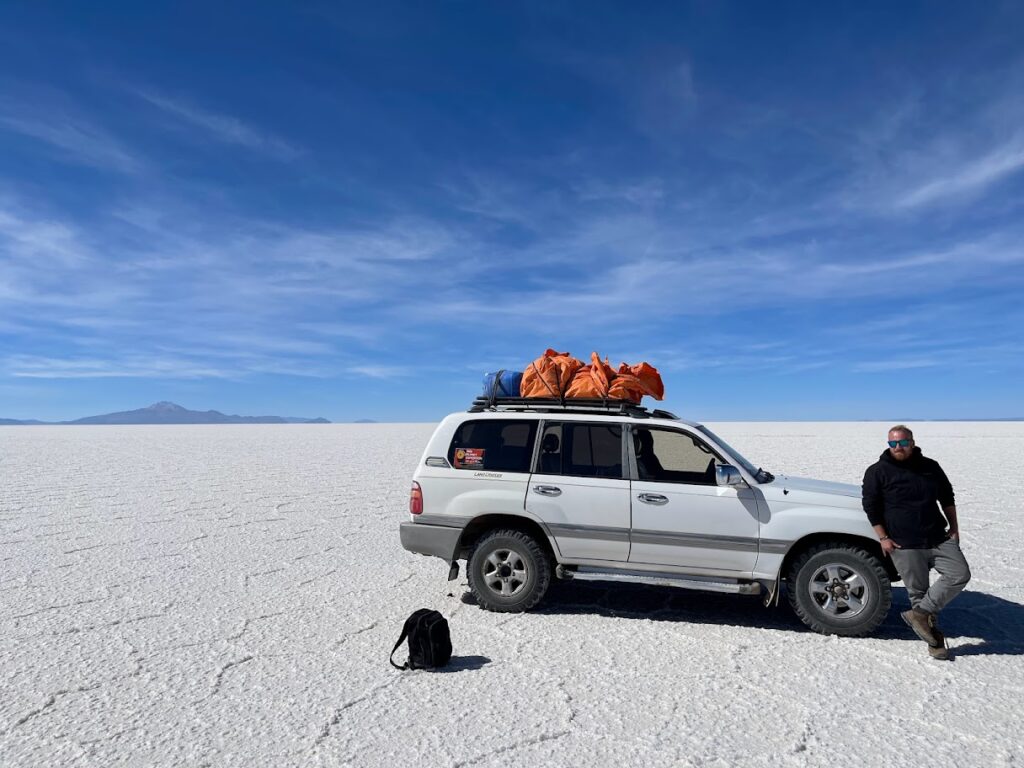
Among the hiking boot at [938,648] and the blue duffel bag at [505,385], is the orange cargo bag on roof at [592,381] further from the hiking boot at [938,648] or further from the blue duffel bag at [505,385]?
the hiking boot at [938,648]

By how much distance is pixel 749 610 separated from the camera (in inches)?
242

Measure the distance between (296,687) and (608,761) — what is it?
2.13 m

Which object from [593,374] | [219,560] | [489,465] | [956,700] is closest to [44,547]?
[219,560]

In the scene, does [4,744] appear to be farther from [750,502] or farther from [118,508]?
[118,508]

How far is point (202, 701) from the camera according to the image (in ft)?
13.5

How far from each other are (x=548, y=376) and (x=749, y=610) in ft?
9.53

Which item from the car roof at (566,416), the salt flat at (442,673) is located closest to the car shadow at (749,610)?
the salt flat at (442,673)

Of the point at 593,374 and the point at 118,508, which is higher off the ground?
the point at 593,374

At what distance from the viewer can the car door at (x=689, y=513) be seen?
18.0 ft

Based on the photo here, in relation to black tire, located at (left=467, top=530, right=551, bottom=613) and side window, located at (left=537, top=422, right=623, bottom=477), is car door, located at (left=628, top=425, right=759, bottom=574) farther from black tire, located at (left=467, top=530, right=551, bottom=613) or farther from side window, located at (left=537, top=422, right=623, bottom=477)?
black tire, located at (left=467, top=530, right=551, bottom=613)

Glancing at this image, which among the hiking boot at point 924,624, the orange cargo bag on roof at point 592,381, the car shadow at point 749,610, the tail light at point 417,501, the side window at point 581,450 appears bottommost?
the car shadow at point 749,610

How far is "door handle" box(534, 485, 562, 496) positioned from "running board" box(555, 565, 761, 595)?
2.15 feet

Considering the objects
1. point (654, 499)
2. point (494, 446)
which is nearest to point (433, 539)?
point (494, 446)

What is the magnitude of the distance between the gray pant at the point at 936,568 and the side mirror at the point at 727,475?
125cm
